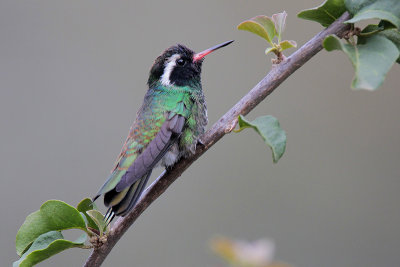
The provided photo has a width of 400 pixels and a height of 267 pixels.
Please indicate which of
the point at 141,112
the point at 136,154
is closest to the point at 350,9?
the point at 136,154

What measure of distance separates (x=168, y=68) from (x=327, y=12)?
4.37ft

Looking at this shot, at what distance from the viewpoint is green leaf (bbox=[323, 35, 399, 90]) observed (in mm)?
885

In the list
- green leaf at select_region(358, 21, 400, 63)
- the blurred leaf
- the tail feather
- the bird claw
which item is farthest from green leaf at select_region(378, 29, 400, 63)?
the tail feather

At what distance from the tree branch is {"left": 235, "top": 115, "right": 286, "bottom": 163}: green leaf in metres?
0.24

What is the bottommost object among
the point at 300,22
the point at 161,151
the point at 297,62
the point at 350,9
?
the point at 300,22

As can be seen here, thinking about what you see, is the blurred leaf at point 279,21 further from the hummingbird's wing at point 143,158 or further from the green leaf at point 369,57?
the hummingbird's wing at point 143,158

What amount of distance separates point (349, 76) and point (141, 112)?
307 centimetres

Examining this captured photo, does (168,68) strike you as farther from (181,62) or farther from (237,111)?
(237,111)

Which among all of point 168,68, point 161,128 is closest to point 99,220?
point 161,128

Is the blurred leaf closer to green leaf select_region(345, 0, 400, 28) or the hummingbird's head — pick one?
green leaf select_region(345, 0, 400, 28)

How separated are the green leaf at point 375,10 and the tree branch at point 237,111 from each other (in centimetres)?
7

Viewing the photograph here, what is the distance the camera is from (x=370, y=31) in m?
1.17

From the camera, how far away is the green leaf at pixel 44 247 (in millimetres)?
1090

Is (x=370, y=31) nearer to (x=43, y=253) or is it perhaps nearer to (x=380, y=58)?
(x=380, y=58)
